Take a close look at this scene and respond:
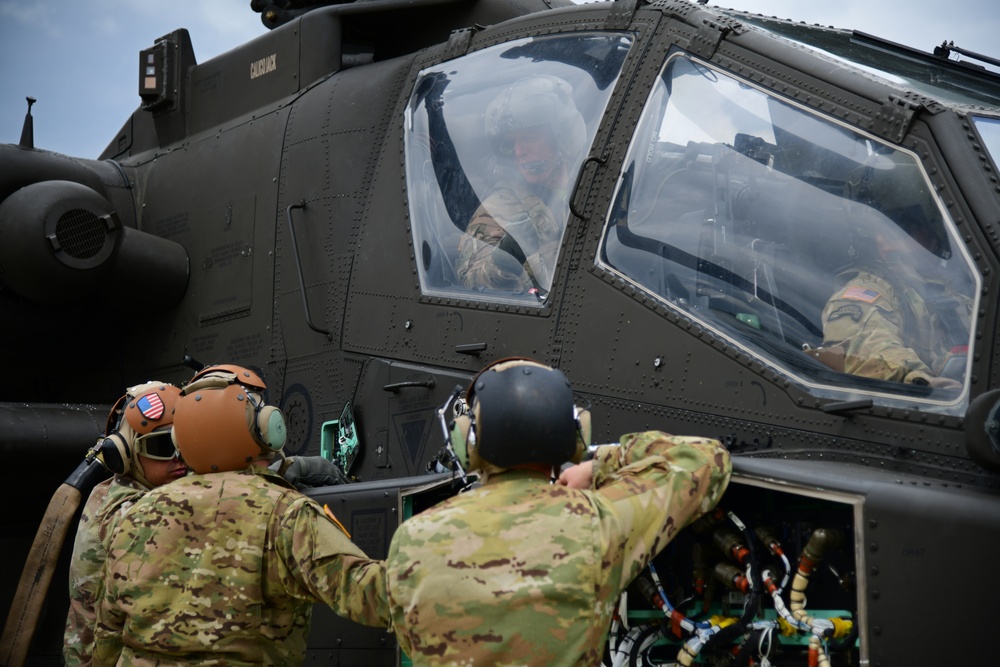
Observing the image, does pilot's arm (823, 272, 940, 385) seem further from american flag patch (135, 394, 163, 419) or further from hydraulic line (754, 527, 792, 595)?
american flag patch (135, 394, 163, 419)

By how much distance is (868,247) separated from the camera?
3.50 metres

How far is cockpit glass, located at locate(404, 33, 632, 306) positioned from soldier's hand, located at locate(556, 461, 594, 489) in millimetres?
1010

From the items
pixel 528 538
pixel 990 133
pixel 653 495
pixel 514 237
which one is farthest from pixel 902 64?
pixel 528 538

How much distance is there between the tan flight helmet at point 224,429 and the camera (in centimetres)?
385

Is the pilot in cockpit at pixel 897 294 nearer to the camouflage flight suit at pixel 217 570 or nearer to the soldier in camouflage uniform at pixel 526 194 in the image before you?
the soldier in camouflage uniform at pixel 526 194

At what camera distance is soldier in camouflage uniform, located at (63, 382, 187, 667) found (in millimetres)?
4527

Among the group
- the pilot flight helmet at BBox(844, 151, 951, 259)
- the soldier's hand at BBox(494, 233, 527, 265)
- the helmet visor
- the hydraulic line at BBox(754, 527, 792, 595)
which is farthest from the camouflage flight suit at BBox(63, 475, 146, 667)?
the pilot flight helmet at BBox(844, 151, 951, 259)

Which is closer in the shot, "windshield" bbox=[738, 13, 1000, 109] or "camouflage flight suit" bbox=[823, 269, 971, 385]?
"camouflage flight suit" bbox=[823, 269, 971, 385]

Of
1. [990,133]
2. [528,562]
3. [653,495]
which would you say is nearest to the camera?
[528,562]

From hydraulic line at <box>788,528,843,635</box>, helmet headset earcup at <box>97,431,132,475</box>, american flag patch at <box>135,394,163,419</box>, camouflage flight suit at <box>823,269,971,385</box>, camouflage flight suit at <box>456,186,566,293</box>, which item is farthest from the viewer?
helmet headset earcup at <box>97,431,132,475</box>

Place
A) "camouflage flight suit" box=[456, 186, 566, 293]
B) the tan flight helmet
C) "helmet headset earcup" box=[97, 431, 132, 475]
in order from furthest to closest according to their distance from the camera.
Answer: "helmet headset earcup" box=[97, 431, 132, 475], "camouflage flight suit" box=[456, 186, 566, 293], the tan flight helmet

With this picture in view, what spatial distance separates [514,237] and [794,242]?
3.87ft

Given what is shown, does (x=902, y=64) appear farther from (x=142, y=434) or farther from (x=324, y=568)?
(x=142, y=434)

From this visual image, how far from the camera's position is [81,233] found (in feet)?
19.2
